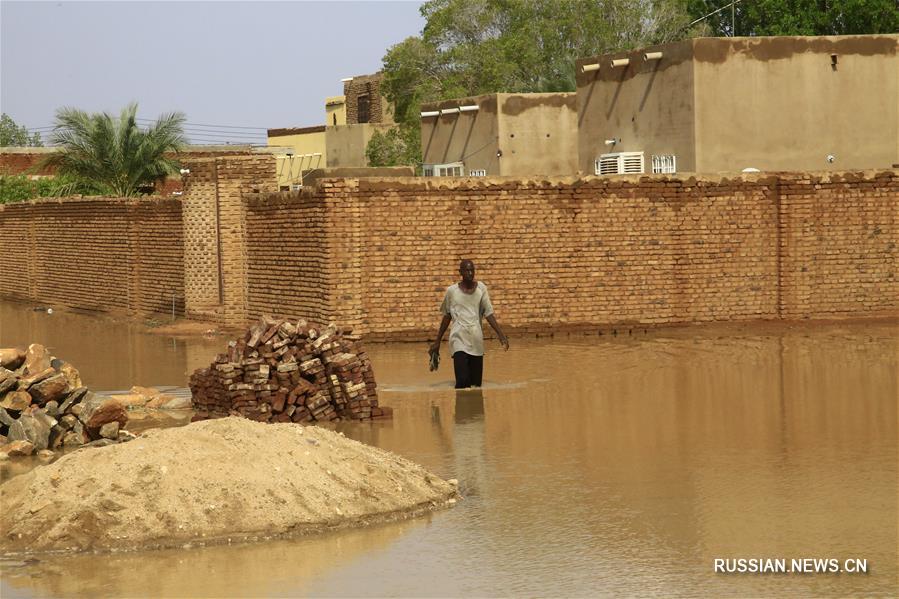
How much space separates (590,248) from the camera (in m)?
19.9

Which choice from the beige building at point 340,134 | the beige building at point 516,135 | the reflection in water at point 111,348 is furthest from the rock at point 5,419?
the beige building at point 340,134

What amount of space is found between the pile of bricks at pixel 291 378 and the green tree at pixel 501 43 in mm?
38804

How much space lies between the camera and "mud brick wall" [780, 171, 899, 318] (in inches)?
811

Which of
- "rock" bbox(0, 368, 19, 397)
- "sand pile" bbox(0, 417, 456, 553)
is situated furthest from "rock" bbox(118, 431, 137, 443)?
"sand pile" bbox(0, 417, 456, 553)

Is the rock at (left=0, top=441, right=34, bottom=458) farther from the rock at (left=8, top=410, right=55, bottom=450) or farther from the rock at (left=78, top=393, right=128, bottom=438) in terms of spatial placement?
the rock at (left=78, top=393, right=128, bottom=438)

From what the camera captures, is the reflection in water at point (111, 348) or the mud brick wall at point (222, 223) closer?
the reflection in water at point (111, 348)

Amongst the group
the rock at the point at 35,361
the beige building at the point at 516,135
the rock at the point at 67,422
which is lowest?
the rock at the point at 67,422

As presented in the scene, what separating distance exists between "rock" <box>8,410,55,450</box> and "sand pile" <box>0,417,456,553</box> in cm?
265

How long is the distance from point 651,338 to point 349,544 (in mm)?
11910

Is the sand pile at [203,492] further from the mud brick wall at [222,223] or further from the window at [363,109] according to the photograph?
the window at [363,109]

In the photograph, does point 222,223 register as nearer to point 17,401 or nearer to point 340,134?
point 17,401

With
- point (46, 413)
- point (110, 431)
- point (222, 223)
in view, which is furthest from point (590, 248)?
point (46, 413)

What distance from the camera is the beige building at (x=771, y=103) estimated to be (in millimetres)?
23047

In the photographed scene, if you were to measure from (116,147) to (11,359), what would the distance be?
26384 mm
